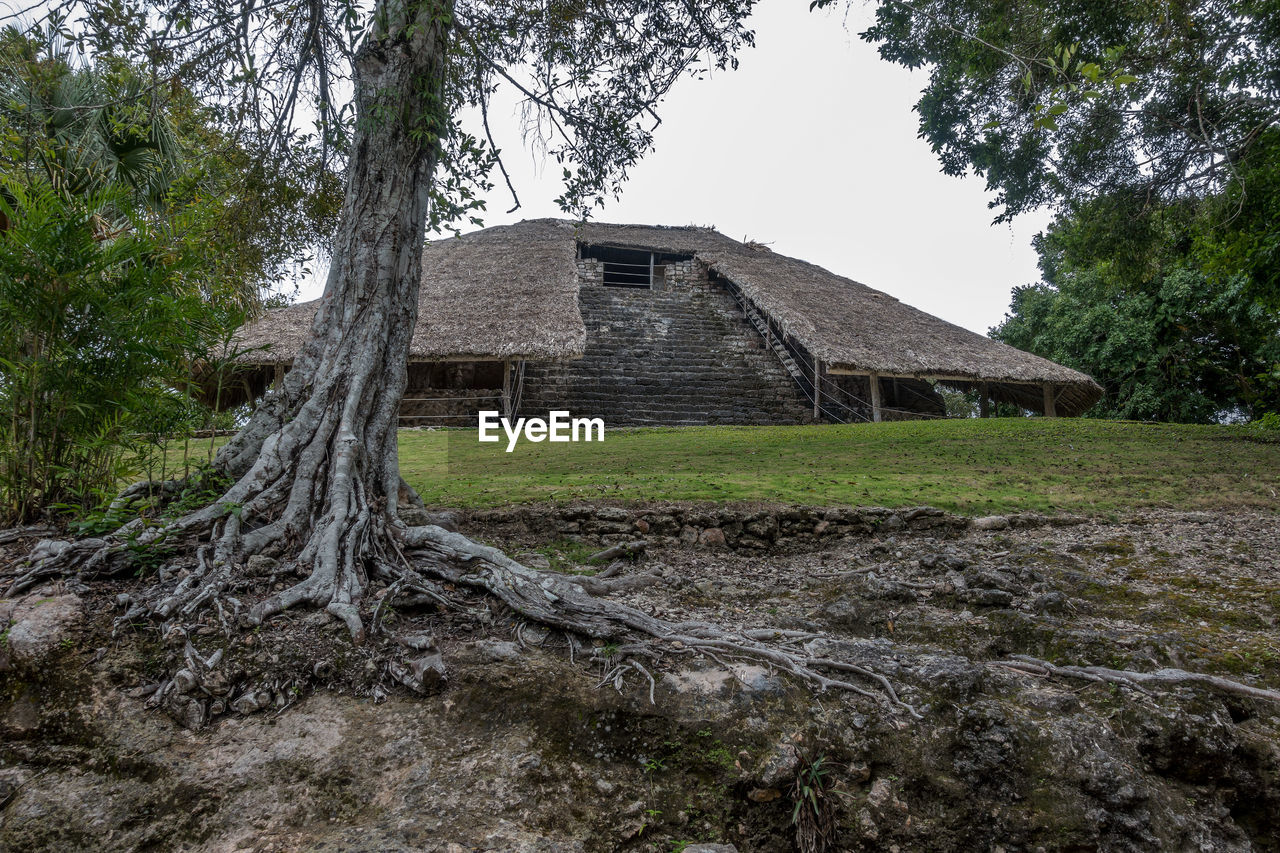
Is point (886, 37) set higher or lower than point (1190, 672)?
higher

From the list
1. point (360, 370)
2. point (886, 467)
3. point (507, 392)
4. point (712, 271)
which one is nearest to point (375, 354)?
point (360, 370)

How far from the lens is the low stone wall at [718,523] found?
5.69 m

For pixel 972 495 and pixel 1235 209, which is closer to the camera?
pixel 972 495

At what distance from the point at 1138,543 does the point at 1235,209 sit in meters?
6.71

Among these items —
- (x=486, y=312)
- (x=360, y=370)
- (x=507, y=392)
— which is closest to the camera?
(x=360, y=370)

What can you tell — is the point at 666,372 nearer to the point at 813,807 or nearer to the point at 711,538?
the point at 711,538

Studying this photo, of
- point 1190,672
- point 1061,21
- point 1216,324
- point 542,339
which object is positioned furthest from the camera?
point 1216,324

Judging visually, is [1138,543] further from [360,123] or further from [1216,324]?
[1216,324]

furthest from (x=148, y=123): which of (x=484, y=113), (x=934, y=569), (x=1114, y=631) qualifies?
(x=1114, y=631)

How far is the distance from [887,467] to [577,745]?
6.78 meters

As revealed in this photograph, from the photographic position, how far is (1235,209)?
29.7ft

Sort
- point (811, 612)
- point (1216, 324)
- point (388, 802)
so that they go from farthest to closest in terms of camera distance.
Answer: point (1216, 324)
point (811, 612)
point (388, 802)

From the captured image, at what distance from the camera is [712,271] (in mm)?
19766

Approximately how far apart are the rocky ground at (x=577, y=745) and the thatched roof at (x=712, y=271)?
10.1 m
